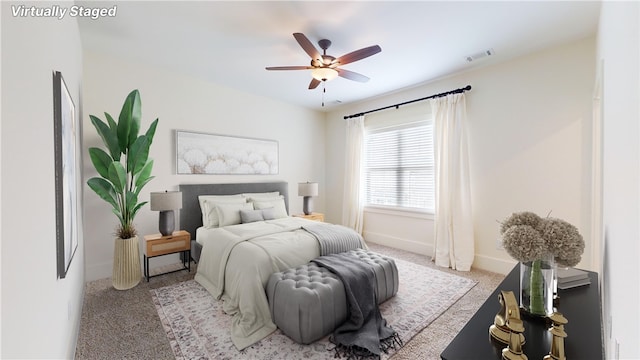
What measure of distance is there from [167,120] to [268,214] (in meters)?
1.95

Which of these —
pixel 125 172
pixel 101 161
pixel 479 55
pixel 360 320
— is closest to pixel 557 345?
pixel 360 320

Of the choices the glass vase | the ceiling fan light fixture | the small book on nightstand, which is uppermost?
the ceiling fan light fixture

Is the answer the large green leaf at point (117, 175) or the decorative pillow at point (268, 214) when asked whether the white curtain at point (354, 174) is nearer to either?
the decorative pillow at point (268, 214)

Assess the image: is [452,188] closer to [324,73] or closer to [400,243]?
[400,243]

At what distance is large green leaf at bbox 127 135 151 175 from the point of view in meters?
2.83

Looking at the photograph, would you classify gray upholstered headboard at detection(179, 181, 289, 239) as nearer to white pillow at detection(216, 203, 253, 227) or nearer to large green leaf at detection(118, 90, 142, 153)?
white pillow at detection(216, 203, 253, 227)

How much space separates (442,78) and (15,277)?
14.7 ft

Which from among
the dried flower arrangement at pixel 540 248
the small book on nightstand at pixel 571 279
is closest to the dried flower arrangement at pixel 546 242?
the dried flower arrangement at pixel 540 248

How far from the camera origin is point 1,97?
0.76m

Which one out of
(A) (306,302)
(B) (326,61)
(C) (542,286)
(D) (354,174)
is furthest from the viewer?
(D) (354,174)

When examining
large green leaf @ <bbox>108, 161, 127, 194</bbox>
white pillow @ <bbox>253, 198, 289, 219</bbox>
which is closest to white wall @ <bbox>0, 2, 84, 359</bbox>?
large green leaf @ <bbox>108, 161, 127, 194</bbox>

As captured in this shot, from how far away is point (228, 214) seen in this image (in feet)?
11.5

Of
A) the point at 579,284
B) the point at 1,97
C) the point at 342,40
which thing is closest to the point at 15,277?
the point at 1,97

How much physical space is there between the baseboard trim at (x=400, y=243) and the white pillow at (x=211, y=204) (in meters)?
2.47
